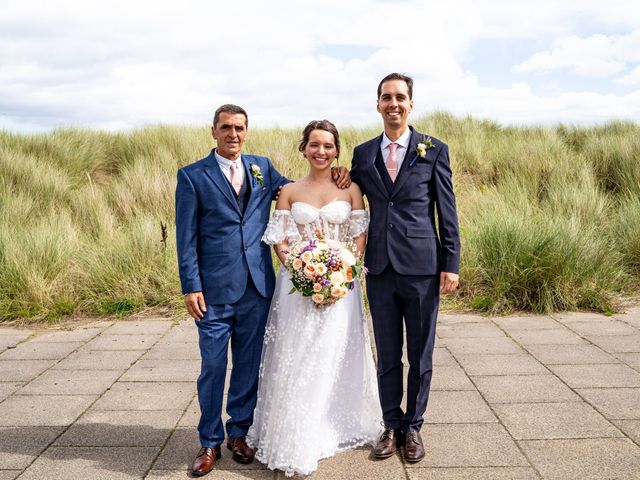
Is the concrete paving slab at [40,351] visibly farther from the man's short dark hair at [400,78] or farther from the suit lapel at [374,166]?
the man's short dark hair at [400,78]

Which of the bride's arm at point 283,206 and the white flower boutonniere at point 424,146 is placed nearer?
the white flower boutonniere at point 424,146

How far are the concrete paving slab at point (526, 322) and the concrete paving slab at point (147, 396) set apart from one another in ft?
11.5

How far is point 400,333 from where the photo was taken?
4.04 metres

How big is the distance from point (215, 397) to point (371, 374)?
0.99 metres

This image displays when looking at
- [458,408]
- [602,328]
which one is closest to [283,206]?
[458,408]

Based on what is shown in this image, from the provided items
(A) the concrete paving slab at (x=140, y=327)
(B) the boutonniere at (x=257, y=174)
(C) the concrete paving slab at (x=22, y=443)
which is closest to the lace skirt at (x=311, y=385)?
(B) the boutonniere at (x=257, y=174)

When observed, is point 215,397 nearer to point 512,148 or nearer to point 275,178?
point 275,178

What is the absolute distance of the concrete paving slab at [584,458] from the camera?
12.2 ft

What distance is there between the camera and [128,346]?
21.4 ft

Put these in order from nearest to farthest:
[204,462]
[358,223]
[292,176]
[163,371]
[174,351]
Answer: [204,462] < [358,223] < [163,371] < [174,351] < [292,176]

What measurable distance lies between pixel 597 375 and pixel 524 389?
0.77 m

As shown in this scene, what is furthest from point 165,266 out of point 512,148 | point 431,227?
point 512,148

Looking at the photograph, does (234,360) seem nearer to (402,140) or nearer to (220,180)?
(220,180)

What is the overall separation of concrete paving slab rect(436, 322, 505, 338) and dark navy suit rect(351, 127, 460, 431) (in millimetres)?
2819
